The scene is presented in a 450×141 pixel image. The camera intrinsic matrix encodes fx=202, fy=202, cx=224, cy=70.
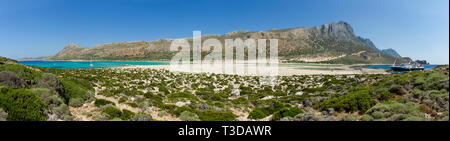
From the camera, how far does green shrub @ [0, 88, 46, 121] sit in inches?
216

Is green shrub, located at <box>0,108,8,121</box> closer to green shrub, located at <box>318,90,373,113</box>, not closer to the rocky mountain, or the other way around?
green shrub, located at <box>318,90,373,113</box>

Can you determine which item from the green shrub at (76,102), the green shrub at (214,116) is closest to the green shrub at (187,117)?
the green shrub at (214,116)

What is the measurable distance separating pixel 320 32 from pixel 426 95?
670 feet

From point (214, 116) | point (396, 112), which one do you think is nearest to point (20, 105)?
point (214, 116)

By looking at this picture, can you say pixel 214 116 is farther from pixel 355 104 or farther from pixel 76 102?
pixel 76 102

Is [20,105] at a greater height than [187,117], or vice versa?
[20,105]

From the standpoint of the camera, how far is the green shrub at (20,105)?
5.48 meters

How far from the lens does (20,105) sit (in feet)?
18.7

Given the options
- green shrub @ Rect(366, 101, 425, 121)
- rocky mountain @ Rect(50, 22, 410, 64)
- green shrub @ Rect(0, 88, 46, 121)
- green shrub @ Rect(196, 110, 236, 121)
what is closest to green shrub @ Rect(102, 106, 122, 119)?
green shrub @ Rect(0, 88, 46, 121)

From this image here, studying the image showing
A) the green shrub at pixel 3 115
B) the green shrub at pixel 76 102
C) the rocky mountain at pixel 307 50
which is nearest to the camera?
the green shrub at pixel 3 115

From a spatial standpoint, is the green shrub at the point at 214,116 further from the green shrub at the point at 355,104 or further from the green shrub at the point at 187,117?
the green shrub at the point at 355,104

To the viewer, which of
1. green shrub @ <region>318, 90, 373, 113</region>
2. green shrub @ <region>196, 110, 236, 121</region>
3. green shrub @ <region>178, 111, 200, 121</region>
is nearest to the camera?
green shrub @ <region>318, 90, 373, 113</region>

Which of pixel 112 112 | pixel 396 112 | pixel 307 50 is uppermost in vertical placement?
pixel 307 50

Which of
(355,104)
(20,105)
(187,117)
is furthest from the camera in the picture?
(187,117)
